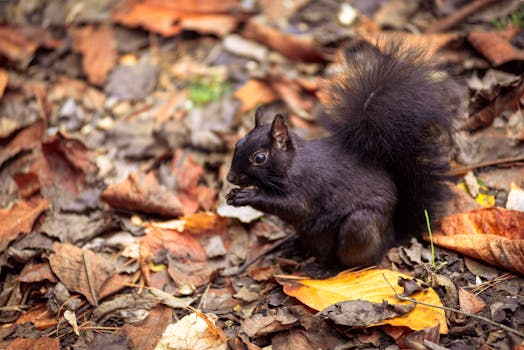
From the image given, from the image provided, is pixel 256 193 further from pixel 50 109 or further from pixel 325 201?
pixel 50 109

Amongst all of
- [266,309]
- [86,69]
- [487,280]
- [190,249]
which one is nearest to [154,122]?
[86,69]

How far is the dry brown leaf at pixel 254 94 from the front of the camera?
4780 mm

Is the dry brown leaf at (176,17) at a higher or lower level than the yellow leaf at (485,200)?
higher

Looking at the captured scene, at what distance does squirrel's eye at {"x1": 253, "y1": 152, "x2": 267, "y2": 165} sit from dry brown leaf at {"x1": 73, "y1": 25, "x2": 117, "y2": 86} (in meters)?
2.61

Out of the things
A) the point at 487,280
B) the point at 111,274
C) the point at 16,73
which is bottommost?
the point at 111,274

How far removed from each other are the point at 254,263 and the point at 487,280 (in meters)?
1.49

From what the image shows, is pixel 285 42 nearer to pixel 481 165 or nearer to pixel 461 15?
pixel 461 15

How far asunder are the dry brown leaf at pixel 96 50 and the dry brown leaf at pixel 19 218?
1.61 meters

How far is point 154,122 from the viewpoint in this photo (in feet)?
15.9

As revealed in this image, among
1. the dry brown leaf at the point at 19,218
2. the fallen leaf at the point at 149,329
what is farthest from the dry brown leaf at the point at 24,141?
the fallen leaf at the point at 149,329

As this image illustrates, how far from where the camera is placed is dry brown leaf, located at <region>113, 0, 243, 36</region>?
545 cm

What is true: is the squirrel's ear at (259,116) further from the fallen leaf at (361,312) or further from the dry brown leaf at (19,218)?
the dry brown leaf at (19,218)

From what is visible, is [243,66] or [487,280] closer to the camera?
[487,280]

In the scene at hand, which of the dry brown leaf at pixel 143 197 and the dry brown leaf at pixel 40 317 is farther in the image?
the dry brown leaf at pixel 143 197
